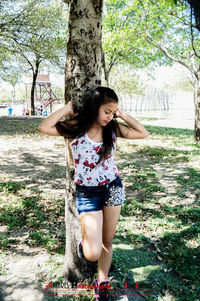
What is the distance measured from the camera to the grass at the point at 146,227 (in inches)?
113

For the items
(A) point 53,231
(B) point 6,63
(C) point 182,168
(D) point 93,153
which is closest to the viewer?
(D) point 93,153

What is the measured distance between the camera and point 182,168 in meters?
7.73

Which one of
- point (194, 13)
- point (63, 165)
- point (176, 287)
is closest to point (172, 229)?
point (176, 287)

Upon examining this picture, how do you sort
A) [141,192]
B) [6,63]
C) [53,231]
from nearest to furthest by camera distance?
[53,231], [141,192], [6,63]

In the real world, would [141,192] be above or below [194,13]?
below

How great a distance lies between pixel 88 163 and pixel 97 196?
0.33 m

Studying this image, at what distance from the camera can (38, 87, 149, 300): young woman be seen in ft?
7.26

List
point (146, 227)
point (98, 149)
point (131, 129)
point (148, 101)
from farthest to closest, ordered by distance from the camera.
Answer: point (148, 101)
point (146, 227)
point (131, 129)
point (98, 149)

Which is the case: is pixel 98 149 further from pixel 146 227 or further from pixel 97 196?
pixel 146 227

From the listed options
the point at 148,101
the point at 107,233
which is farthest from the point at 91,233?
the point at 148,101

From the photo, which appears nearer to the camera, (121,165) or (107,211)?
(107,211)

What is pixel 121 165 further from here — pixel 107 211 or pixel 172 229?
pixel 107 211

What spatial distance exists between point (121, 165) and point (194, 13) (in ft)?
22.8

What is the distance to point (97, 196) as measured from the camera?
2.27 m
